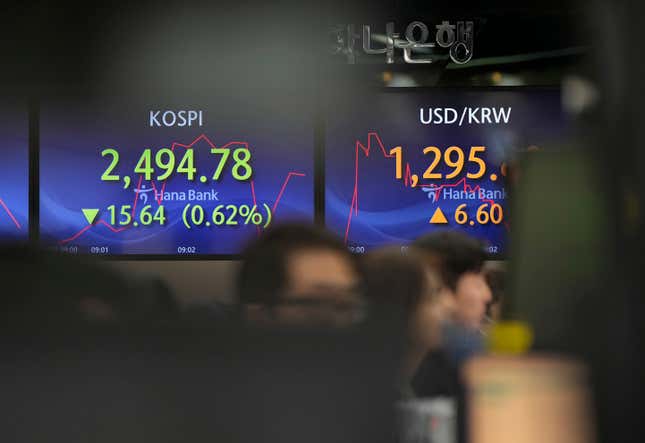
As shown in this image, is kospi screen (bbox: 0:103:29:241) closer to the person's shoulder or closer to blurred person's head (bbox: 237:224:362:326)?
blurred person's head (bbox: 237:224:362:326)

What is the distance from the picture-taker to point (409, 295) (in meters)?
0.55

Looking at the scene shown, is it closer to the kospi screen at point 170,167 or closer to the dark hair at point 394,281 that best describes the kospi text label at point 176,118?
the kospi screen at point 170,167

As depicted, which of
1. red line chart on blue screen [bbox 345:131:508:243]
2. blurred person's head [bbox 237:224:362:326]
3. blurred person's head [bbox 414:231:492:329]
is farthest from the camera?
red line chart on blue screen [bbox 345:131:508:243]

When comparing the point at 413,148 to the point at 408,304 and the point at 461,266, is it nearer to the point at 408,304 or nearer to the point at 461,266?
the point at 461,266

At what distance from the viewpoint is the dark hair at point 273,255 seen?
0.54 metres

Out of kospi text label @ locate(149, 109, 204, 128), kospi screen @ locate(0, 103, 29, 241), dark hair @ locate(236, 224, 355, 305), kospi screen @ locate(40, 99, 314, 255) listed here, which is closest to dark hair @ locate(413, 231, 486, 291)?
dark hair @ locate(236, 224, 355, 305)

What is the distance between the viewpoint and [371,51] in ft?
11.3

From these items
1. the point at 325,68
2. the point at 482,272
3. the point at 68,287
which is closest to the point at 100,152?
the point at 325,68

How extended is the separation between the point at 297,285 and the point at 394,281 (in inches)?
2.5

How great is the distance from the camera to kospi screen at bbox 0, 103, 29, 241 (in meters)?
3.50

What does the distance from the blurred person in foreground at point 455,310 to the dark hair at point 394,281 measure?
1.4 inches

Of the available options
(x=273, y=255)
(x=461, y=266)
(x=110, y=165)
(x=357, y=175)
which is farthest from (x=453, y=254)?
(x=110, y=165)

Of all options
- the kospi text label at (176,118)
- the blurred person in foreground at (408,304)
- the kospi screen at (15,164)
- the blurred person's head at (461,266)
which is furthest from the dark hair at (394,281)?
the kospi screen at (15,164)

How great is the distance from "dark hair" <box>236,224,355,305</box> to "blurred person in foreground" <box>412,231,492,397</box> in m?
0.10
